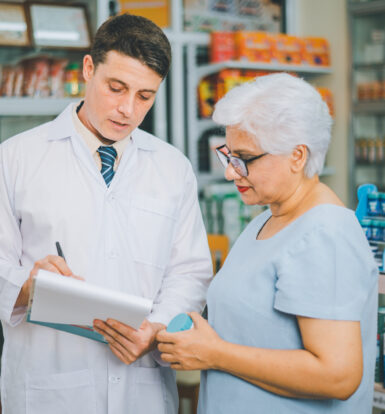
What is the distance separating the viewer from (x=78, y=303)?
4.65 feet

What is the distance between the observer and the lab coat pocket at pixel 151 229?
1843 mm

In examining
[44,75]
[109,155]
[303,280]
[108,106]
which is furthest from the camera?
[44,75]

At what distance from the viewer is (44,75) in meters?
3.77

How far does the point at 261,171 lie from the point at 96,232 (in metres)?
0.58

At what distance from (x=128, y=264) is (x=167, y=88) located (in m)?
2.94

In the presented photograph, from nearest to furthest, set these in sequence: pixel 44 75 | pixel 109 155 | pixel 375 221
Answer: pixel 109 155 < pixel 375 221 < pixel 44 75

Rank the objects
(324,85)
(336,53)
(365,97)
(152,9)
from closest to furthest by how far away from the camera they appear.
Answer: (152,9)
(365,97)
(336,53)
(324,85)

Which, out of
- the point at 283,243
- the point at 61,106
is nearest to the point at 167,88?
the point at 61,106

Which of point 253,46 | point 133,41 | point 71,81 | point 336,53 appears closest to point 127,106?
point 133,41

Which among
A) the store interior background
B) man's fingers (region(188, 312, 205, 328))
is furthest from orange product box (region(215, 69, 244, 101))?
man's fingers (region(188, 312, 205, 328))

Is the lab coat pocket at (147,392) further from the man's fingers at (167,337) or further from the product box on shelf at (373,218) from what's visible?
the product box on shelf at (373,218)

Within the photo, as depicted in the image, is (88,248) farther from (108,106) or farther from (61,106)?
(61,106)

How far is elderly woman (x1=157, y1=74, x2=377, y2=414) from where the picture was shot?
52.0 inches

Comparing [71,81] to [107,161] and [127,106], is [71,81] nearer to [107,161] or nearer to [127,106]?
[107,161]
